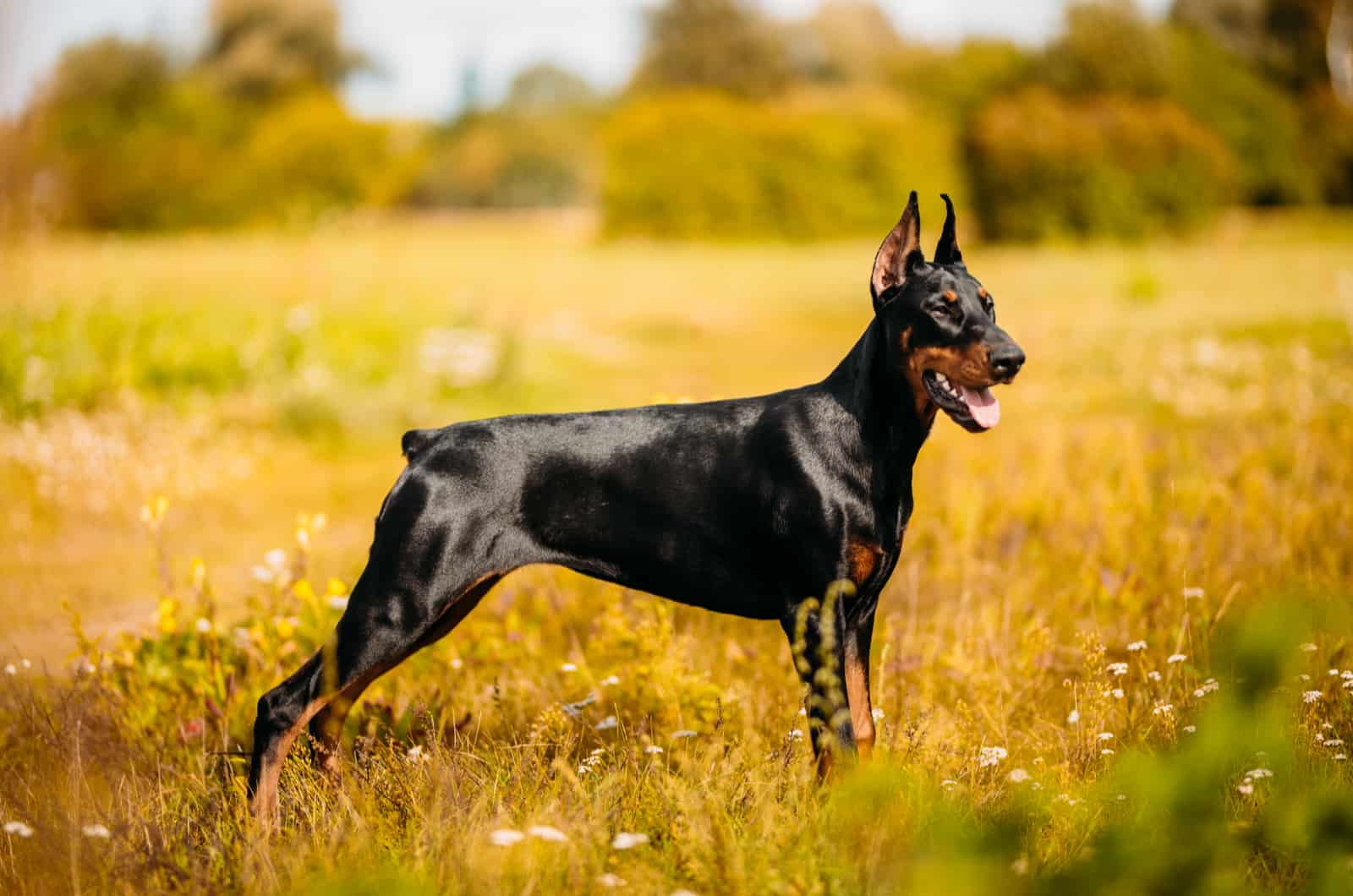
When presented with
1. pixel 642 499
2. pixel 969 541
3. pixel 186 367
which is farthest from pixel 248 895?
pixel 186 367

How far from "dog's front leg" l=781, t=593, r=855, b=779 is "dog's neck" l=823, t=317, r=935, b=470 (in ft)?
1.43

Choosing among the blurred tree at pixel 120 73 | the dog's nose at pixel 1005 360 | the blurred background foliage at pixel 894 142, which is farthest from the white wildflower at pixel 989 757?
the blurred tree at pixel 120 73

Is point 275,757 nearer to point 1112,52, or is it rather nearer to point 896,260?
point 896,260

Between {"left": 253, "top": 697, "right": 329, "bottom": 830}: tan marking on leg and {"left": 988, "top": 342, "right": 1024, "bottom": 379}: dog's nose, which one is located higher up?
{"left": 988, "top": 342, "right": 1024, "bottom": 379}: dog's nose

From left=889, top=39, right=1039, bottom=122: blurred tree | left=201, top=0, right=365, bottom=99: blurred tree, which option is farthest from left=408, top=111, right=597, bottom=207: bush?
left=889, top=39, right=1039, bottom=122: blurred tree

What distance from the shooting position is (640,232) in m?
32.7

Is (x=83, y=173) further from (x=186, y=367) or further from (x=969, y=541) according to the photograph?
(x=969, y=541)

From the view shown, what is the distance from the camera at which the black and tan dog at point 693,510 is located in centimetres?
305

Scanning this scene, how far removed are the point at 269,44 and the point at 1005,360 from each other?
52.1m

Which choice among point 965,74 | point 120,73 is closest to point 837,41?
point 965,74

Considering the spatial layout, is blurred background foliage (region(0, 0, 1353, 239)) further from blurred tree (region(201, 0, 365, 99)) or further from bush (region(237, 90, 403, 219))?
blurred tree (region(201, 0, 365, 99))

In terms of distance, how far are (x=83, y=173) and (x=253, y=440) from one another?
25172 millimetres

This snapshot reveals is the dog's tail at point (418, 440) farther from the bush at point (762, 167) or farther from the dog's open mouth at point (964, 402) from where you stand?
the bush at point (762, 167)

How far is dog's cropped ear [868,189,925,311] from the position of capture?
3.06 m
